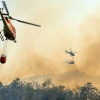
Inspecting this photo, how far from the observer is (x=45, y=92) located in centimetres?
15162

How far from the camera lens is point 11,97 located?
144 m

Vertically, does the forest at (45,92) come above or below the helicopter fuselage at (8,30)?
above

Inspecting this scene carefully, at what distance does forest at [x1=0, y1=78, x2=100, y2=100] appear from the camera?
143 m

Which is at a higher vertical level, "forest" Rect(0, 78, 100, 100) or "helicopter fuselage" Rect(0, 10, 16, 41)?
"forest" Rect(0, 78, 100, 100)

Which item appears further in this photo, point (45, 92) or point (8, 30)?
point (45, 92)

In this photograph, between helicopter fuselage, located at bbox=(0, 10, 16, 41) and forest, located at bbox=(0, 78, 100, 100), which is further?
forest, located at bbox=(0, 78, 100, 100)

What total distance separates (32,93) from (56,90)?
11.4 meters

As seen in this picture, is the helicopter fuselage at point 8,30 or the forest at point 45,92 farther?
the forest at point 45,92

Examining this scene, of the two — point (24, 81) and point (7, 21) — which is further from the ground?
point (24, 81)

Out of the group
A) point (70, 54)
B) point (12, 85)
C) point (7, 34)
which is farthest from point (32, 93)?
point (7, 34)

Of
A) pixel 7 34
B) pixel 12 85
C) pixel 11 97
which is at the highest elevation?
pixel 12 85

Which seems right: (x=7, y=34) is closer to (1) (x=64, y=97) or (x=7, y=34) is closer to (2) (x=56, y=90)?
(1) (x=64, y=97)

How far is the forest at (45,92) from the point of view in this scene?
469ft

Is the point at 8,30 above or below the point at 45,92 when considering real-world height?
below
